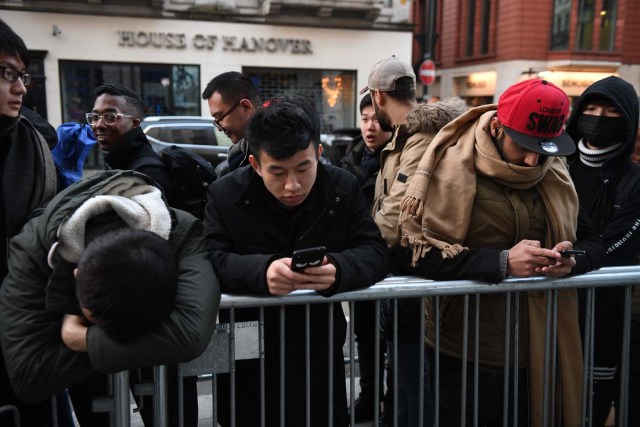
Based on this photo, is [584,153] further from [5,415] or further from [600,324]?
[5,415]

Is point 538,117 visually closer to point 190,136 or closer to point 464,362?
point 464,362

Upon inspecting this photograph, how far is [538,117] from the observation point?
2150 millimetres

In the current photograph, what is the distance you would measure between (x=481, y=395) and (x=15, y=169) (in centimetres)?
217

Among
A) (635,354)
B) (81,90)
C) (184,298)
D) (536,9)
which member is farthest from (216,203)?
(536,9)

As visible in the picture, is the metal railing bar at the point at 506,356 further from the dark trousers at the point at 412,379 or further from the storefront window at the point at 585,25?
the storefront window at the point at 585,25

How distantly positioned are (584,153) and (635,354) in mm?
1156

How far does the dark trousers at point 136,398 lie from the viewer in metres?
2.18

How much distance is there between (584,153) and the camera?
9.78 feet

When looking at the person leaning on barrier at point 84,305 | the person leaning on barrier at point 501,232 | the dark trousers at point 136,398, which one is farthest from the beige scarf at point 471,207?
the dark trousers at point 136,398

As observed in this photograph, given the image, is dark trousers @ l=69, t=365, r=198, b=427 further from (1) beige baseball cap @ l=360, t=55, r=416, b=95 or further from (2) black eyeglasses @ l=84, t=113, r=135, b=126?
(1) beige baseball cap @ l=360, t=55, r=416, b=95

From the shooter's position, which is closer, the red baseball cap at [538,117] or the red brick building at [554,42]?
the red baseball cap at [538,117]

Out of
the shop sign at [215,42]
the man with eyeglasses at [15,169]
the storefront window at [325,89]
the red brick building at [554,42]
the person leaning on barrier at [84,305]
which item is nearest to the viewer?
the person leaning on barrier at [84,305]

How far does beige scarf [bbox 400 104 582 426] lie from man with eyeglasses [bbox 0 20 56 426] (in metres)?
1.49

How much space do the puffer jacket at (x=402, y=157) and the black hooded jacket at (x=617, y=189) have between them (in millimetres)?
830
